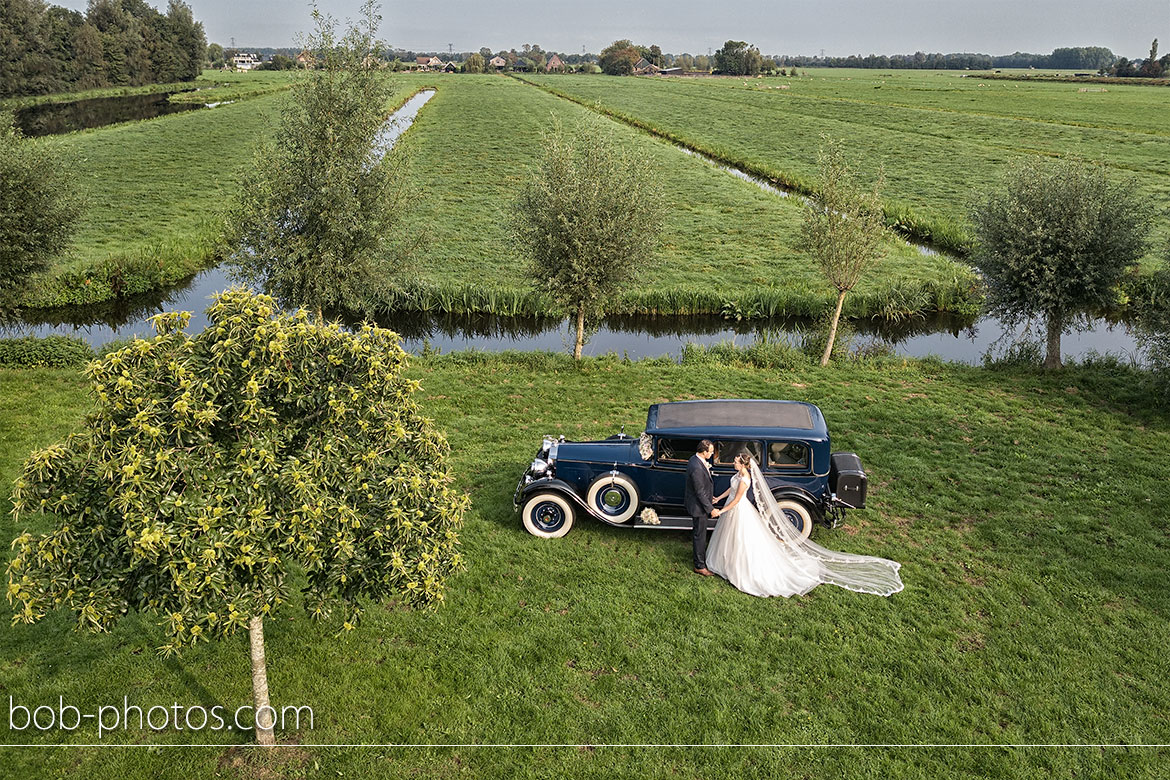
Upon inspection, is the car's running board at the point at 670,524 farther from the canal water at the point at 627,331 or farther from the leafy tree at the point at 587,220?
the canal water at the point at 627,331

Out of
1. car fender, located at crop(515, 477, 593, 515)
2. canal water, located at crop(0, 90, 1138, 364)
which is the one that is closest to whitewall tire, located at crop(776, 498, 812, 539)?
car fender, located at crop(515, 477, 593, 515)

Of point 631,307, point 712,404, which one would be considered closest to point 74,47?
point 631,307

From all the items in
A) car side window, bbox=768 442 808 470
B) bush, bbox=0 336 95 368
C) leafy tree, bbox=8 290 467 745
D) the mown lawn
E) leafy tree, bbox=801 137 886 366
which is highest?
leafy tree, bbox=801 137 886 366

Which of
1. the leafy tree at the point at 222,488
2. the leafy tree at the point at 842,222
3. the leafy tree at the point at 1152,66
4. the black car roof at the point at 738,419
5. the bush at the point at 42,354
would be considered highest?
the leafy tree at the point at 1152,66

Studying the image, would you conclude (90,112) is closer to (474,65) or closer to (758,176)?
(758,176)

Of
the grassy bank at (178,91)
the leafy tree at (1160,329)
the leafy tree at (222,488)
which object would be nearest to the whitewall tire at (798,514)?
the leafy tree at (222,488)

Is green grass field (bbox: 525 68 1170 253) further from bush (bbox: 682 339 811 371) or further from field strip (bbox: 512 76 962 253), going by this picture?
bush (bbox: 682 339 811 371)

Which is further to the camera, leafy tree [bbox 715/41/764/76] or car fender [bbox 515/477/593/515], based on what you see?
leafy tree [bbox 715/41/764/76]
